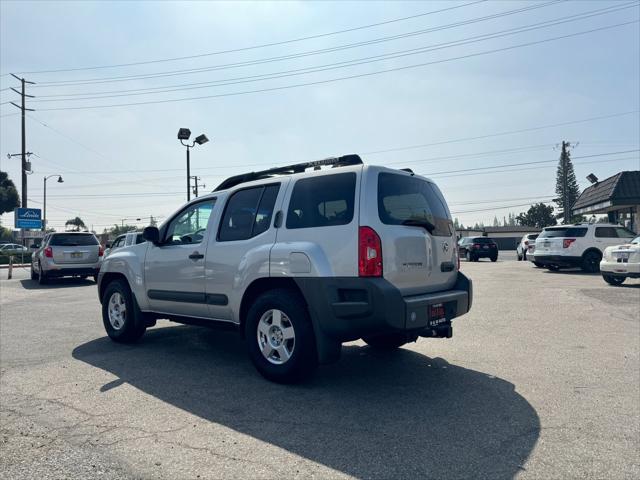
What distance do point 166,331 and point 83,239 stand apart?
10.0m

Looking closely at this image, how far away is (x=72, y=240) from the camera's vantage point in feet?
50.8

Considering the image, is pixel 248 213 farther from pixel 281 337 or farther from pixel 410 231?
pixel 410 231

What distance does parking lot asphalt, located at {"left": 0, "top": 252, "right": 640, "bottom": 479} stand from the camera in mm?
Answer: 2953

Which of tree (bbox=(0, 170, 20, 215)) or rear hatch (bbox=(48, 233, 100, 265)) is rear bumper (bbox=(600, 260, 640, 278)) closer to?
rear hatch (bbox=(48, 233, 100, 265))

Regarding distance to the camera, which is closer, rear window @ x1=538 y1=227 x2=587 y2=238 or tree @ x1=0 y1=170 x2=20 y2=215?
rear window @ x1=538 y1=227 x2=587 y2=238

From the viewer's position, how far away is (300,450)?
3146mm

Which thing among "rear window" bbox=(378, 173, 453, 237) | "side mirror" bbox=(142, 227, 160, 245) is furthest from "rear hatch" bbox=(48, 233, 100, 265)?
"rear window" bbox=(378, 173, 453, 237)

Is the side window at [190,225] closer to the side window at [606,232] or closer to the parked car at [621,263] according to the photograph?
the parked car at [621,263]

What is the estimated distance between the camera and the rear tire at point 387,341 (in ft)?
16.7

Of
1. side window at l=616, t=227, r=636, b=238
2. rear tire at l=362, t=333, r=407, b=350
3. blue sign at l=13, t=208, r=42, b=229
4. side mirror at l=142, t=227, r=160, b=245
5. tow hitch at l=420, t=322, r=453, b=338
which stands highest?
blue sign at l=13, t=208, r=42, b=229

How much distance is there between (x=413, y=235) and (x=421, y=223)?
0.72ft

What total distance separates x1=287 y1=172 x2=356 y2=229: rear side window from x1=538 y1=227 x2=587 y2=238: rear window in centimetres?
1568

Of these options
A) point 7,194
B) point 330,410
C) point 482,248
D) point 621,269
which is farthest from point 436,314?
point 7,194

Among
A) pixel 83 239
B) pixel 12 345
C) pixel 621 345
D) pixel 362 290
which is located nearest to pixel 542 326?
pixel 621 345
